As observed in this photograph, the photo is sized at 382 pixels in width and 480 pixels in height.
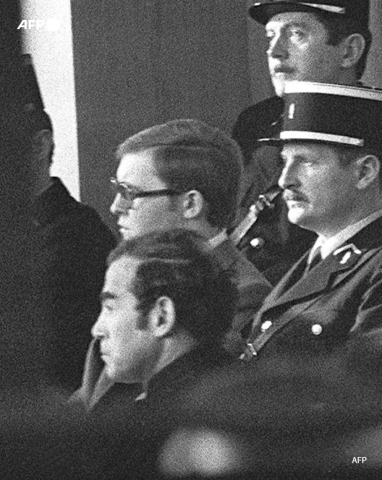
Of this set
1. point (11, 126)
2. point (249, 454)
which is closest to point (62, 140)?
point (11, 126)

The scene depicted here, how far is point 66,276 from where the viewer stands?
11492 millimetres

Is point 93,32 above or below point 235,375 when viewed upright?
above

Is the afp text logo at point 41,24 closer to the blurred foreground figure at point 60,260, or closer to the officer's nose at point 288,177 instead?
the blurred foreground figure at point 60,260

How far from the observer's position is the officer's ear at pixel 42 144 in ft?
37.6

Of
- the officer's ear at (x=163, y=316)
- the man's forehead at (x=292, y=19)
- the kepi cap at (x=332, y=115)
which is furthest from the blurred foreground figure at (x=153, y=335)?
the man's forehead at (x=292, y=19)

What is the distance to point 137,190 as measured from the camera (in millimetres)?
11484

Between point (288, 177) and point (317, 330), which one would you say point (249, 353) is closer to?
point (317, 330)

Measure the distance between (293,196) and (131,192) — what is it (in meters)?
0.43

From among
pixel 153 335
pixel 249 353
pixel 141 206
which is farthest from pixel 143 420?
pixel 141 206

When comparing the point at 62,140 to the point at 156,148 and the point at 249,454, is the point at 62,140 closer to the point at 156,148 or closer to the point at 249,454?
the point at 156,148

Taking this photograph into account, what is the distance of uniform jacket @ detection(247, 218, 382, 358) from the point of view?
1144cm

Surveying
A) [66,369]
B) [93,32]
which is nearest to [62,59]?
[93,32]

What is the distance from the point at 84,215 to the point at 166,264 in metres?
0.25

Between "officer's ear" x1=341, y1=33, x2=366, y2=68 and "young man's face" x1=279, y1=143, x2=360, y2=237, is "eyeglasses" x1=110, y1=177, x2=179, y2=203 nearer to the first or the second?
"young man's face" x1=279, y1=143, x2=360, y2=237
